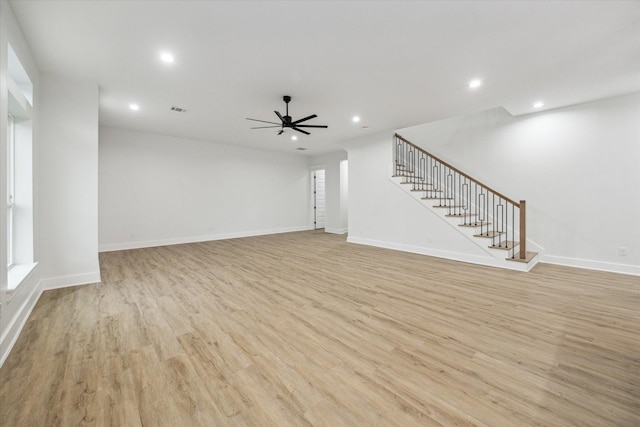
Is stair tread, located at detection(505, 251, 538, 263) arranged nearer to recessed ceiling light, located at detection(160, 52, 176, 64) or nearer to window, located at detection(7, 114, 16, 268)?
recessed ceiling light, located at detection(160, 52, 176, 64)

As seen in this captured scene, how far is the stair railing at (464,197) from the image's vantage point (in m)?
4.97

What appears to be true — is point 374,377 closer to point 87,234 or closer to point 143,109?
point 87,234

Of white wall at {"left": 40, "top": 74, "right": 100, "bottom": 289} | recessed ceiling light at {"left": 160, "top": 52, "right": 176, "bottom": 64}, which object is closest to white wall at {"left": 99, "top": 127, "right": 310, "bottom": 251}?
white wall at {"left": 40, "top": 74, "right": 100, "bottom": 289}

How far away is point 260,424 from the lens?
4.45 ft

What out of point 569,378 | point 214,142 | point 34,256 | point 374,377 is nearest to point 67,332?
point 34,256

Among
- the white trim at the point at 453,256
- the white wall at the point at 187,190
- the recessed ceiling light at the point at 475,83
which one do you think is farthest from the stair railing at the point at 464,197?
the white wall at the point at 187,190

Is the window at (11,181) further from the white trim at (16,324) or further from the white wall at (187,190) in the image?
the white wall at (187,190)

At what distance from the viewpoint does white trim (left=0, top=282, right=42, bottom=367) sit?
1.99 m

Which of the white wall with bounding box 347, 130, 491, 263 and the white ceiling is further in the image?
the white wall with bounding box 347, 130, 491, 263

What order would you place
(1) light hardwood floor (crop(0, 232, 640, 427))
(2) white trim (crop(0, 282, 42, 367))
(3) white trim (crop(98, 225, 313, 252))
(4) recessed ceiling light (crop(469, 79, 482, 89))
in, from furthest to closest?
(3) white trim (crop(98, 225, 313, 252)) < (4) recessed ceiling light (crop(469, 79, 482, 89)) < (2) white trim (crop(0, 282, 42, 367)) < (1) light hardwood floor (crop(0, 232, 640, 427))

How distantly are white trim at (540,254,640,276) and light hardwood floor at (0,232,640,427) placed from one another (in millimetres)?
384

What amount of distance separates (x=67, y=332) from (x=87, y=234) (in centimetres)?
185

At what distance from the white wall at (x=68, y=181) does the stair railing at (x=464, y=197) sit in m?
5.86

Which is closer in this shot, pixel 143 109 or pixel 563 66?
pixel 563 66
